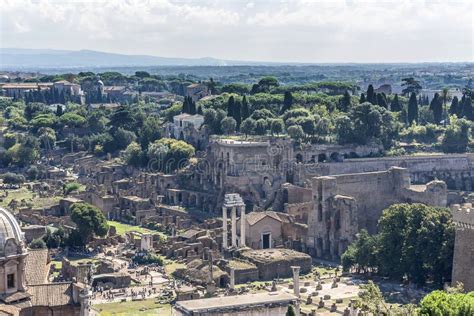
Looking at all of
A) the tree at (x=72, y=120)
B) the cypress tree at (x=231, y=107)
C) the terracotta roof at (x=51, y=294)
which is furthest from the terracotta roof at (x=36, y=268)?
the tree at (x=72, y=120)

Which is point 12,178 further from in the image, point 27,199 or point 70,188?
point 70,188

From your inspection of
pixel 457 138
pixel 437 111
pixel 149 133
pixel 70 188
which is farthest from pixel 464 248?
pixel 149 133

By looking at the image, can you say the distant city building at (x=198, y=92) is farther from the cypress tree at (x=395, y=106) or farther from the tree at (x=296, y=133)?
the tree at (x=296, y=133)

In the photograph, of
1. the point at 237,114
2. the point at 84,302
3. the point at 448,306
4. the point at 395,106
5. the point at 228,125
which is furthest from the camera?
the point at 395,106

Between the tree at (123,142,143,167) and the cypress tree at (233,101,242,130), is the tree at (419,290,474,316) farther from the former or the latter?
the tree at (123,142,143,167)

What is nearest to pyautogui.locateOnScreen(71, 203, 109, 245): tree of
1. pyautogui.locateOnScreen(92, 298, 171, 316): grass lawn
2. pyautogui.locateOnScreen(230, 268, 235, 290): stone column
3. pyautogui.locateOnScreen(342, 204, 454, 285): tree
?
pyautogui.locateOnScreen(230, 268, 235, 290): stone column

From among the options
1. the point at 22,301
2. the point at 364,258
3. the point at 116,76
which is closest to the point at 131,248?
the point at 364,258

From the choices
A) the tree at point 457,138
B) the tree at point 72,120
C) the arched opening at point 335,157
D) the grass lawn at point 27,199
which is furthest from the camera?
the tree at point 72,120
